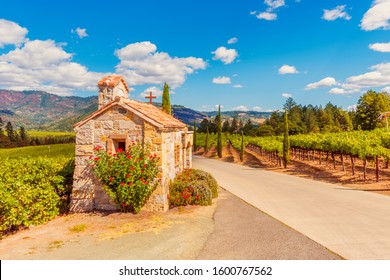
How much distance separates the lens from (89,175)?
37.1 feet

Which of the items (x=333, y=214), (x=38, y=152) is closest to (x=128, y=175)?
(x=333, y=214)

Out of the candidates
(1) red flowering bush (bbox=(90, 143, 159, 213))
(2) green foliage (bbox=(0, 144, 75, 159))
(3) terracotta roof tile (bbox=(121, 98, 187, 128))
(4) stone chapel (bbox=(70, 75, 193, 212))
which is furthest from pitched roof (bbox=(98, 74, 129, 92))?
(2) green foliage (bbox=(0, 144, 75, 159))

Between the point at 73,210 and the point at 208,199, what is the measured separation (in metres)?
5.84

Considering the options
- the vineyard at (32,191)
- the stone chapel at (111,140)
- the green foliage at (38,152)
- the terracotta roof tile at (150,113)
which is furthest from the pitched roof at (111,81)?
the green foliage at (38,152)

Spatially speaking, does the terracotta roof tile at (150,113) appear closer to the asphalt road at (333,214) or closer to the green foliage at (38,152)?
the asphalt road at (333,214)

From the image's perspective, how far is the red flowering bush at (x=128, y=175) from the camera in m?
10.3

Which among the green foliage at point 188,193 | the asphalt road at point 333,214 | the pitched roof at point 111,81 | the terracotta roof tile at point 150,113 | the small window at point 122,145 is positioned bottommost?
the asphalt road at point 333,214

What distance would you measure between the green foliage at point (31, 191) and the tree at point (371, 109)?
7165 centimetres

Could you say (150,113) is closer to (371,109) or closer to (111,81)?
(111,81)

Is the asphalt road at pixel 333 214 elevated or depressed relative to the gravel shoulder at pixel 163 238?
depressed

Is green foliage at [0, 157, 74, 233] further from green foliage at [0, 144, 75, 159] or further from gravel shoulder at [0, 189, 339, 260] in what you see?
green foliage at [0, 144, 75, 159]

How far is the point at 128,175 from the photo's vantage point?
10273 mm

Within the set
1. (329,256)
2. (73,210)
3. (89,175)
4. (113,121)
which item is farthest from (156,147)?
(329,256)

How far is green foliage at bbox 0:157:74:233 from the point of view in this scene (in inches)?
338
